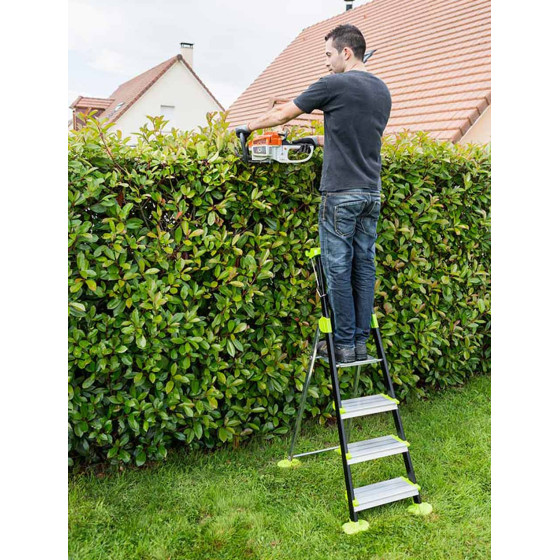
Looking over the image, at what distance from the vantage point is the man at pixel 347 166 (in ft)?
8.96

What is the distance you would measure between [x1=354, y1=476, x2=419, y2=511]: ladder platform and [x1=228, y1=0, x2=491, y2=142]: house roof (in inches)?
126

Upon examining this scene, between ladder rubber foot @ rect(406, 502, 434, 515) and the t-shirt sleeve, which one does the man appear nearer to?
the t-shirt sleeve

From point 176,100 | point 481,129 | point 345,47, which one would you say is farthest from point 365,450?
point 176,100

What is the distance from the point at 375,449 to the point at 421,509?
16.8 inches

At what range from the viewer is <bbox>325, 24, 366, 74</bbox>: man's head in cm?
286

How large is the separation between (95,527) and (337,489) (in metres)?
Answer: 1.39

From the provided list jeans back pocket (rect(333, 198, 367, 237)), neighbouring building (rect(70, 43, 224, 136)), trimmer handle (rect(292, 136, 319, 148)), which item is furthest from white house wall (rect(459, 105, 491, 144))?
neighbouring building (rect(70, 43, 224, 136))

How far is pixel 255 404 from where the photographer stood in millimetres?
3473

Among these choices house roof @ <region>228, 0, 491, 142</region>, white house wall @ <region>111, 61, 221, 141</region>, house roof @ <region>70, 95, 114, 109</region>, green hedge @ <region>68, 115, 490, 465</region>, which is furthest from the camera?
house roof @ <region>70, 95, 114, 109</region>

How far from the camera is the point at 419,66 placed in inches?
338

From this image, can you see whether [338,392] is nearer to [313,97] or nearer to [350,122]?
[350,122]

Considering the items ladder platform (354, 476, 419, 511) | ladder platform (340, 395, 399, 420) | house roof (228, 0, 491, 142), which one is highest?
house roof (228, 0, 491, 142)

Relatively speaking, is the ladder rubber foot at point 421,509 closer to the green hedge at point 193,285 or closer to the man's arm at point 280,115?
the green hedge at point 193,285

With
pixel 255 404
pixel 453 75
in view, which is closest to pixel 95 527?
pixel 255 404
